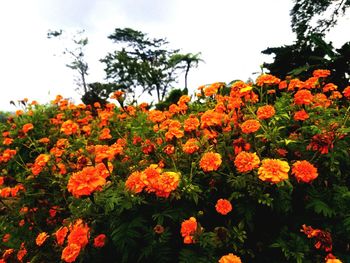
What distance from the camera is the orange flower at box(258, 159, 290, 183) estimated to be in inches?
75.2

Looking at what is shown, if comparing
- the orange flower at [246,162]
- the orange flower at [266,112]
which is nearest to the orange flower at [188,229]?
the orange flower at [246,162]

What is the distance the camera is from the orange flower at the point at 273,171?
75.2 inches

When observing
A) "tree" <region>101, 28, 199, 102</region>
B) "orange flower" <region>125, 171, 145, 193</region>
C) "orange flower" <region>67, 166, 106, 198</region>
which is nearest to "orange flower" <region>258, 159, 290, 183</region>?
"orange flower" <region>125, 171, 145, 193</region>

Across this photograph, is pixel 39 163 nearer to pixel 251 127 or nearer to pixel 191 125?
pixel 191 125

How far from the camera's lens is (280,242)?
7.06 feet

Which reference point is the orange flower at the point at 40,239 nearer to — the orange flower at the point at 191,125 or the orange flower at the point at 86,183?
the orange flower at the point at 86,183

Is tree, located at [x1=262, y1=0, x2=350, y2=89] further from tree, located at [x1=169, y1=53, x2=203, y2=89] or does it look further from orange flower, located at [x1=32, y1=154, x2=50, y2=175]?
→ tree, located at [x1=169, y1=53, x2=203, y2=89]

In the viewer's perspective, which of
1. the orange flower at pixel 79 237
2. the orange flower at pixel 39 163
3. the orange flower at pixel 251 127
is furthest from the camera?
the orange flower at pixel 39 163

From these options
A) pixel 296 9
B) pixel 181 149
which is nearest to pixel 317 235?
pixel 181 149

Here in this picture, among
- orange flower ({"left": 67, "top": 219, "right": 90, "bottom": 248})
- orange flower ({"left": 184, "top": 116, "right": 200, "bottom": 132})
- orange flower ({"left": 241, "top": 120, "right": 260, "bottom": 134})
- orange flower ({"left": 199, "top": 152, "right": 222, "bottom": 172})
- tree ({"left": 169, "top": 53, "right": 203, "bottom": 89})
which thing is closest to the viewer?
orange flower ({"left": 67, "top": 219, "right": 90, "bottom": 248})

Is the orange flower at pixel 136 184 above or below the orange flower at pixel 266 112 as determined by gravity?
below

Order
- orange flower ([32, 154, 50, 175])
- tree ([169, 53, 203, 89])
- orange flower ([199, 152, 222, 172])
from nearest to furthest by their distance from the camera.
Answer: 1. orange flower ([199, 152, 222, 172])
2. orange flower ([32, 154, 50, 175])
3. tree ([169, 53, 203, 89])

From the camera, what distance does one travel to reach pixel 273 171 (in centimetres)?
195

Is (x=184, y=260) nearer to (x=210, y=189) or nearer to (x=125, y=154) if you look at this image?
(x=210, y=189)
